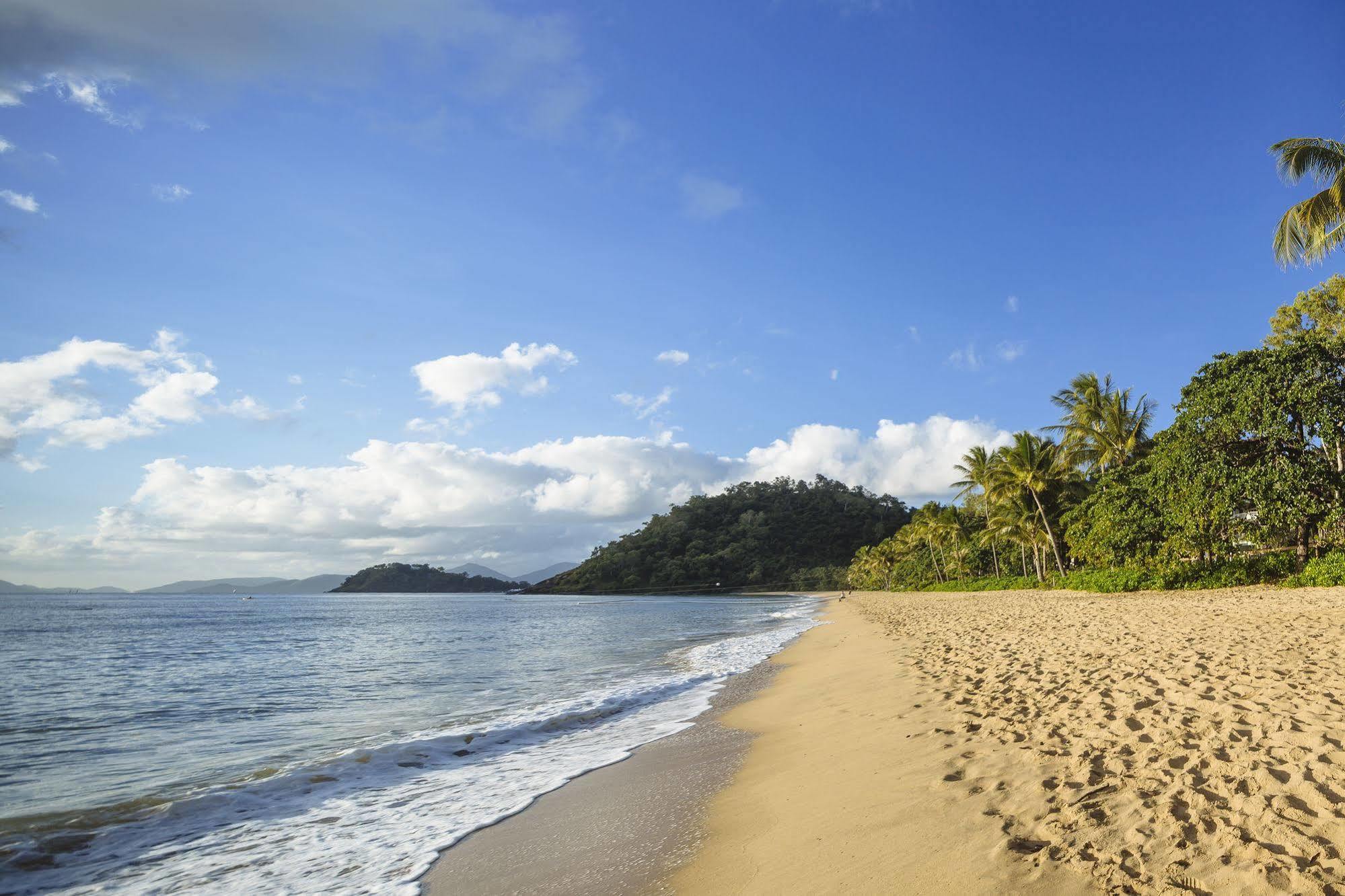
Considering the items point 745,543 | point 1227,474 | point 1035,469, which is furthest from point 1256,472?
point 745,543

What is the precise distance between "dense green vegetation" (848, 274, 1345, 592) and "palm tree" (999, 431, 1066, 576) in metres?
0.08

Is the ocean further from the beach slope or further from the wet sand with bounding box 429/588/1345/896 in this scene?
the beach slope

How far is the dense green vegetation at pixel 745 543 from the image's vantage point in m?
115

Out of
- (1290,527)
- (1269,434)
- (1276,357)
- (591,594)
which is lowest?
(591,594)

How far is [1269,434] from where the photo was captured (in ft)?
62.0

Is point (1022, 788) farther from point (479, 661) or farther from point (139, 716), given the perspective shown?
point (479, 661)

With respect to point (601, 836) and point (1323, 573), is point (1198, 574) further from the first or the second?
point (601, 836)

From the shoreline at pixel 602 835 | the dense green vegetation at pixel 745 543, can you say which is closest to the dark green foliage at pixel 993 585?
the shoreline at pixel 602 835

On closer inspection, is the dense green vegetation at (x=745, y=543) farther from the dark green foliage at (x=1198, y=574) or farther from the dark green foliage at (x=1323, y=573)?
the dark green foliage at (x=1323, y=573)

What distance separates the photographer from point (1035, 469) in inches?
1407

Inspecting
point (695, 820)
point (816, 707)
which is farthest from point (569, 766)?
point (816, 707)

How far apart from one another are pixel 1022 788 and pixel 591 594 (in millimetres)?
124886

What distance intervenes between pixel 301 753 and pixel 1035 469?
36394 millimetres

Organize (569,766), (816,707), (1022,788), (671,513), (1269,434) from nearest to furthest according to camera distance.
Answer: (1022,788) < (569,766) < (816,707) < (1269,434) < (671,513)
